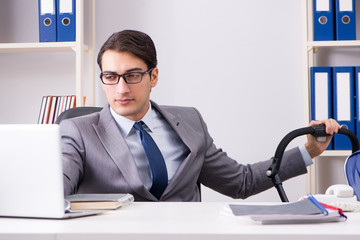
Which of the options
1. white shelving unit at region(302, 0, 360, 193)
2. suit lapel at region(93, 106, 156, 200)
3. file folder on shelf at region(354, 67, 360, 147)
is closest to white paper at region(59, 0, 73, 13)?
suit lapel at region(93, 106, 156, 200)

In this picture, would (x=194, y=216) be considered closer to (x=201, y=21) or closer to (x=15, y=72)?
(x=201, y=21)

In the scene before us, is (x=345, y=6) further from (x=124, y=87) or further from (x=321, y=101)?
(x=124, y=87)

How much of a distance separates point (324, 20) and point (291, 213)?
1.68 meters

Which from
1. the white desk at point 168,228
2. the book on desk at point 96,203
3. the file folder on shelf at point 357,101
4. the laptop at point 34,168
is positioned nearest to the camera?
the white desk at point 168,228

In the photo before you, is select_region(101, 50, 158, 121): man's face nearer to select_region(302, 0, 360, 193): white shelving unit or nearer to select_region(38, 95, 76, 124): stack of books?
select_region(38, 95, 76, 124): stack of books

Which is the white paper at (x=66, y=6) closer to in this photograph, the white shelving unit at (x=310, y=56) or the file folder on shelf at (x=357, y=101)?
the white shelving unit at (x=310, y=56)

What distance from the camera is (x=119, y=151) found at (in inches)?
65.0

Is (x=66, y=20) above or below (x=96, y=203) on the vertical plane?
above

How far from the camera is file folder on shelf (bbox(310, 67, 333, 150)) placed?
8.17 feet

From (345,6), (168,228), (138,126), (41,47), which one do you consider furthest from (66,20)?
(168,228)

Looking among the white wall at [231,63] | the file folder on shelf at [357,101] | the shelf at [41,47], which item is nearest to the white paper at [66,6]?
the shelf at [41,47]

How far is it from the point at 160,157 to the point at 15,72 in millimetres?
1567

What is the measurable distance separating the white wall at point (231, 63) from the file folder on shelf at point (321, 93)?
0.86 ft

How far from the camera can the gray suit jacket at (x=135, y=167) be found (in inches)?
63.6
